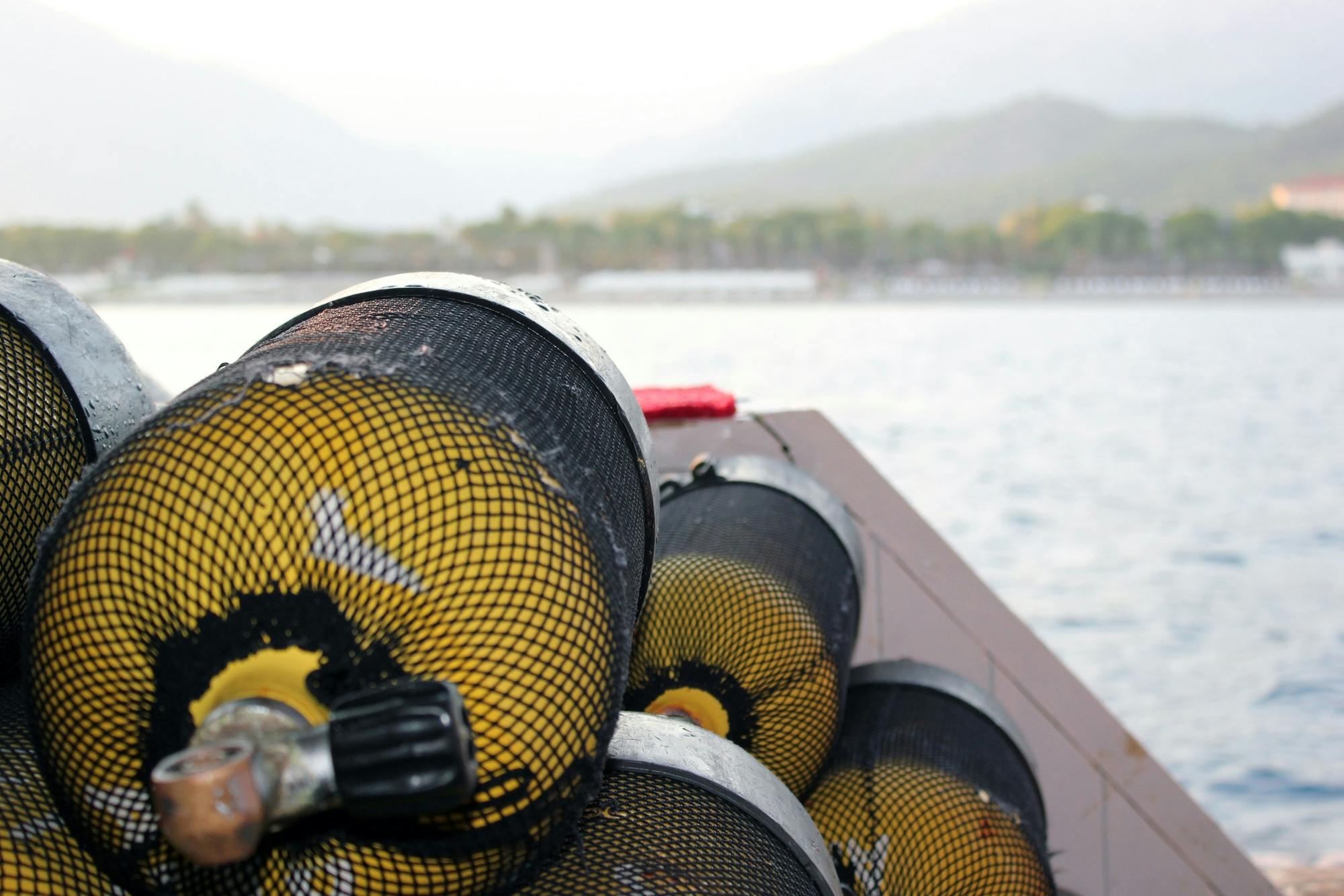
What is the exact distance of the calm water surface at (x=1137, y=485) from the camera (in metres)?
9.62

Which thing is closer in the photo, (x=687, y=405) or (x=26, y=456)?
(x=26, y=456)

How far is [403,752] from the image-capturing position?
2.77 feet

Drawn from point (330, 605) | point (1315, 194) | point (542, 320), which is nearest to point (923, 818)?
point (542, 320)

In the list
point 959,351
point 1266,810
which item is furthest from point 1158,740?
point 959,351

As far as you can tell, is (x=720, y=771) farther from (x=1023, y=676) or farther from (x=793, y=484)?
(x=1023, y=676)

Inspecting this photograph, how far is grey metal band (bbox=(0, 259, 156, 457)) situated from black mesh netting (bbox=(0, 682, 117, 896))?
47cm

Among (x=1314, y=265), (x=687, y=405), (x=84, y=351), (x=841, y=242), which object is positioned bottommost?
(x=1314, y=265)

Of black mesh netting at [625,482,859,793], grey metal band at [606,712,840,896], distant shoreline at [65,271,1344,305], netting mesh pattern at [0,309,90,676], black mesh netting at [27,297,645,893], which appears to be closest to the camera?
black mesh netting at [27,297,645,893]

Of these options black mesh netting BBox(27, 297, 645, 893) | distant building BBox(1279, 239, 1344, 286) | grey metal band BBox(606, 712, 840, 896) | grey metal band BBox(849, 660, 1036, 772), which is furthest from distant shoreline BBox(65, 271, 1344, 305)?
black mesh netting BBox(27, 297, 645, 893)

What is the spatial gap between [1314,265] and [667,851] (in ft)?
261

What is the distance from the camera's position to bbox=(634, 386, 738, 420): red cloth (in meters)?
3.31

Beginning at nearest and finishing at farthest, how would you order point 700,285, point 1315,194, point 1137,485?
point 1137,485
point 700,285
point 1315,194

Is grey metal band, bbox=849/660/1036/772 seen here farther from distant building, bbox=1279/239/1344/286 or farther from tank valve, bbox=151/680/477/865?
distant building, bbox=1279/239/1344/286

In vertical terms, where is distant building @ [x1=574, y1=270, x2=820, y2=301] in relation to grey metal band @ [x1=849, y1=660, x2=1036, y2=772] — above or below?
below
